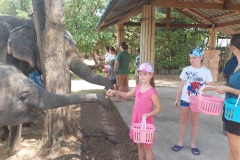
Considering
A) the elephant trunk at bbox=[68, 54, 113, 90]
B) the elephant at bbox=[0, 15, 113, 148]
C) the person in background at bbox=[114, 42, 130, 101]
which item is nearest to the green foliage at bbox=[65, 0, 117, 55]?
the person in background at bbox=[114, 42, 130, 101]

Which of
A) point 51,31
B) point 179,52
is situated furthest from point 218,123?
point 179,52

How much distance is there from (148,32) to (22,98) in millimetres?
3481

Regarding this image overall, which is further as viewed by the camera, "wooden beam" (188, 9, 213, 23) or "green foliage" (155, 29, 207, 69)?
"green foliage" (155, 29, 207, 69)

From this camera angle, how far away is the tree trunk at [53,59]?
4.21 metres

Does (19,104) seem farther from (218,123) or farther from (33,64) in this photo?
(218,123)

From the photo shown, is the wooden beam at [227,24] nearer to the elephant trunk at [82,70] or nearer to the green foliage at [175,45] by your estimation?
the green foliage at [175,45]

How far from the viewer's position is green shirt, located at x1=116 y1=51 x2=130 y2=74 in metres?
7.93

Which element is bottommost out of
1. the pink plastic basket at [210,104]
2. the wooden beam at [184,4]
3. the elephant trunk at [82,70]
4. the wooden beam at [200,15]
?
the pink plastic basket at [210,104]

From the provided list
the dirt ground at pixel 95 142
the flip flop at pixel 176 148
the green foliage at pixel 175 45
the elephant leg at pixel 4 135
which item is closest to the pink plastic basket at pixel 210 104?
the flip flop at pixel 176 148

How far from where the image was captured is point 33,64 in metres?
5.02

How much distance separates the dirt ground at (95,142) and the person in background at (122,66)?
144cm

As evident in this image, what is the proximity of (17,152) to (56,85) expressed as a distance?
51.7 inches

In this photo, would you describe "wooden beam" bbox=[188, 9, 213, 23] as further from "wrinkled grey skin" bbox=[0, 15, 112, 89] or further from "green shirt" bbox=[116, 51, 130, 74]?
"wrinkled grey skin" bbox=[0, 15, 112, 89]

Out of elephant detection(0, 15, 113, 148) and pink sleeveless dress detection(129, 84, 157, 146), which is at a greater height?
elephant detection(0, 15, 113, 148)
